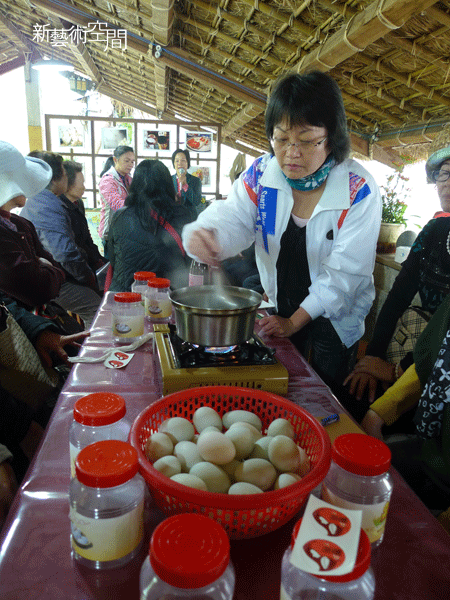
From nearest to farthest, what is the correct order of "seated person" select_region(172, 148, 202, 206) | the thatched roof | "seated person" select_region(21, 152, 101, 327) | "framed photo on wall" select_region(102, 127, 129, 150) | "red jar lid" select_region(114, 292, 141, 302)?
"red jar lid" select_region(114, 292, 141, 302)
the thatched roof
"seated person" select_region(21, 152, 101, 327)
"seated person" select_region(172, 148, 202, 206)
"framed photo on wall" select_region(102, 127, 129, 150)

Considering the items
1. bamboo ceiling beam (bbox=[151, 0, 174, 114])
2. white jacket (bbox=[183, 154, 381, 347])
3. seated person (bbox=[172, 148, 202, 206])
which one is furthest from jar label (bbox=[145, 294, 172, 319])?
seated person (bbox=[172, 148, 202, 206])

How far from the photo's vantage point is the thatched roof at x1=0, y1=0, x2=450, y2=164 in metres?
2.69

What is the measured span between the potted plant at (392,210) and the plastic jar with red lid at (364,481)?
3024 mm

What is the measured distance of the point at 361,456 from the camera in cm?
66

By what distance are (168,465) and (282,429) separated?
0.25 m

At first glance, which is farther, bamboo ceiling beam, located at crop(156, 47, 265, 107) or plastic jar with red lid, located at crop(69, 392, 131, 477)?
bamboo ceiling beam, located at crop(156, 47, 265, 107)

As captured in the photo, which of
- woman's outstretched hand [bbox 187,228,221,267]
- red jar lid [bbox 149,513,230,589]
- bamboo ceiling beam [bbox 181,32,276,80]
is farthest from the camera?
bamboo ceiling beam [bbox 181,32,276,80]

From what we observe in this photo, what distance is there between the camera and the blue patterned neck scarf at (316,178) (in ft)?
5.62

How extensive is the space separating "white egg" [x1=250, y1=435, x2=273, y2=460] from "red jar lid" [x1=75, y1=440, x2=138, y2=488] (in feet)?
0.82

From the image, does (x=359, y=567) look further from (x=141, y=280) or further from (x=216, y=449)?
(x=141, y=280)

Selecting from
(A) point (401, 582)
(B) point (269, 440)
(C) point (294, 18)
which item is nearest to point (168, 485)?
(B) point (269, 440)

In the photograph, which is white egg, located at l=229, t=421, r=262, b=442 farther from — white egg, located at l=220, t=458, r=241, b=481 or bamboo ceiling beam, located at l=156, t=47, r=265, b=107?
bamboo ceiling beam, located at l=156, t=47, r=265, b=107

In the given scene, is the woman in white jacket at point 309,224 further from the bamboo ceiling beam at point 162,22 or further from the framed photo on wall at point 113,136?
the framed photo on wall at point 113,136

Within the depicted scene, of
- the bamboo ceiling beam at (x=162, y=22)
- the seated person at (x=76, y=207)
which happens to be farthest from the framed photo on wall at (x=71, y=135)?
the seated person at (x=76, y=207)
